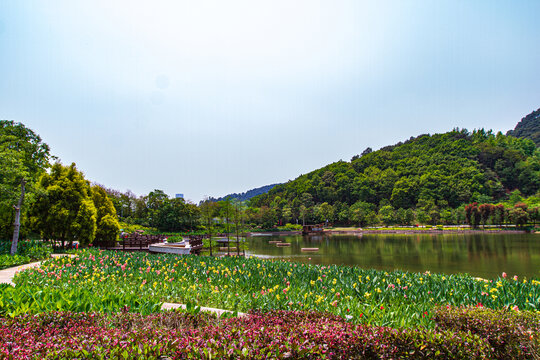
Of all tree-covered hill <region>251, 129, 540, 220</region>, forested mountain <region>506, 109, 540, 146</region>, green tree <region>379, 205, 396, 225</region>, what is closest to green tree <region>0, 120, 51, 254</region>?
green tree <region>379, 205, 396, 225</region>

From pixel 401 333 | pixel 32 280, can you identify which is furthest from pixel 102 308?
pixel 32 280

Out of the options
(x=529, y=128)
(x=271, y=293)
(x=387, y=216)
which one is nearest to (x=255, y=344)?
(x=271, y=293)

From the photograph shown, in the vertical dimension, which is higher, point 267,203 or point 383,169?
point 383,169

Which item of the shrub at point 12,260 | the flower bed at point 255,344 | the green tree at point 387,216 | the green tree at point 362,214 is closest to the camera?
the flower bed at point 255,344

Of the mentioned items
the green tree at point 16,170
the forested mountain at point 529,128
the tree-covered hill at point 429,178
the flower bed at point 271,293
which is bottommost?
the flower bed at point 271,293

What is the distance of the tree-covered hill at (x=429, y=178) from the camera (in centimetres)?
7325

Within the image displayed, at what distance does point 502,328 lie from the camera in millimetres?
3139

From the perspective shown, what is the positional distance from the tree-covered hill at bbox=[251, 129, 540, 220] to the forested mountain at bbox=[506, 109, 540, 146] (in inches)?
1698

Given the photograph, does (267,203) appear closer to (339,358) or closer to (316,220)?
(316,220)

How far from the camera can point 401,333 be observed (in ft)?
9.59

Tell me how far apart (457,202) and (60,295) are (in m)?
81.3

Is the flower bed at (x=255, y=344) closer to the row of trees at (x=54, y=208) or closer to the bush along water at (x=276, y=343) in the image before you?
the bush along water at (x=276, y=343)

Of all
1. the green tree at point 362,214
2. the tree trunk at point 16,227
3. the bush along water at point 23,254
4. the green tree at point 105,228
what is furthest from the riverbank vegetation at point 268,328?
the green tree at point 362,214

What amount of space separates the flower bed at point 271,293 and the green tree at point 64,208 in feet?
22.1
